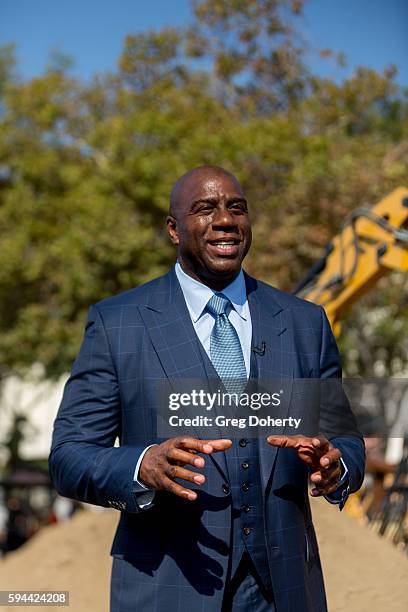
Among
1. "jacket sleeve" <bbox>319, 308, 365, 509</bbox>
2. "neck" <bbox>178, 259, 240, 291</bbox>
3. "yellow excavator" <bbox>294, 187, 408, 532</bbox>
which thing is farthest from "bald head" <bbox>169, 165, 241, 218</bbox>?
"yellow excavator" <bbox>294, 187, 408, 532</bbox>

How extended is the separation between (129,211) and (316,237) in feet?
10.8

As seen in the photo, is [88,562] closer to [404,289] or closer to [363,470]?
[363,470]

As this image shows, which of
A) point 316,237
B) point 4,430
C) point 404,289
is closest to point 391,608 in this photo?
point 316,237

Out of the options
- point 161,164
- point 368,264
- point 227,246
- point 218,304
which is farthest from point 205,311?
point 161,164

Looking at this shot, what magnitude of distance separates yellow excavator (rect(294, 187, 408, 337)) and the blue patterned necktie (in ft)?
20.3

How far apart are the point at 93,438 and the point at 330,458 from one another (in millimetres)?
515

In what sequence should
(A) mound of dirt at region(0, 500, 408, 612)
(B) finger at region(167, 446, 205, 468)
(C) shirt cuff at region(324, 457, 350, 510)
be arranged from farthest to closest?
(A) mound of dirt at region(0, 500, 408, 612)
(C) shirt cuff at region(324, 457, 350, 510)
(B) finger at region(167, 446, 205, 468)

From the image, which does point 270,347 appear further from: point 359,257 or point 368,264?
point 359,257

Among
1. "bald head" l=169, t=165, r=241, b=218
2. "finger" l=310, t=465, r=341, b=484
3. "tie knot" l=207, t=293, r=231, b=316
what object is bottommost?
"finger" l=310, t=465, r=341, b=484

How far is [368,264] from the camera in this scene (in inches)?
347

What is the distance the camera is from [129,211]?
16984 mm

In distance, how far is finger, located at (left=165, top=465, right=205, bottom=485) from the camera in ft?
6.04

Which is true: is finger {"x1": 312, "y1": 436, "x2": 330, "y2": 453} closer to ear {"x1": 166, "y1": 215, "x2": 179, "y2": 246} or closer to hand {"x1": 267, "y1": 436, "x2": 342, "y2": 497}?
hand {"x1": 267, "y1": 436, "x2": 342, "y2": 497}

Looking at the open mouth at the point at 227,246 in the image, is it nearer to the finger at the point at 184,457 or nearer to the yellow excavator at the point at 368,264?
the finger at the point at 184,457
